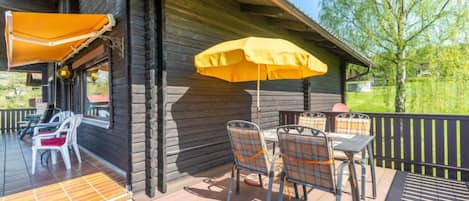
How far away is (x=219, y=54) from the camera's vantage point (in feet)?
9.48

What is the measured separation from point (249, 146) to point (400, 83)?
9.12 meters

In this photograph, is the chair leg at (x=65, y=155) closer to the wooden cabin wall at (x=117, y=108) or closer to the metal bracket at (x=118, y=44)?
the wooden cabin wall at (x=117, y=108)

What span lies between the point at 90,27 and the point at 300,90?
5.46 m

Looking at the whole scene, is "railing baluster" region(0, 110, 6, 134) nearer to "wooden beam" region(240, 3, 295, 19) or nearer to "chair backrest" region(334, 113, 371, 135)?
"wooden beam" region(240, 3, 295, 19)

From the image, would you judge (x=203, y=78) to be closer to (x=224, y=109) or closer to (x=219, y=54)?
(x=224, y=109)

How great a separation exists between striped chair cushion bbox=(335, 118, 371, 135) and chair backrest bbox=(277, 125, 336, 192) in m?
1.58

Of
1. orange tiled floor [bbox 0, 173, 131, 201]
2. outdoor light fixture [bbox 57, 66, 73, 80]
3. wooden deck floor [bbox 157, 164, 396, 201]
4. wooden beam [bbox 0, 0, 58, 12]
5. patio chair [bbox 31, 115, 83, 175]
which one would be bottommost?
wooden deck floor [bbox 157, 164, 396, 201]

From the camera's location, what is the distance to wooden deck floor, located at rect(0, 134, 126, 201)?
123 inches

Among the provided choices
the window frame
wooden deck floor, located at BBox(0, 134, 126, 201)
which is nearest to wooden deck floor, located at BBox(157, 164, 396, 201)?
wooden deck floor, located at BBox(0, 134, 126, 201)

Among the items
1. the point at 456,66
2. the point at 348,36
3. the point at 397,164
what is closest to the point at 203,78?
the point at 397,164

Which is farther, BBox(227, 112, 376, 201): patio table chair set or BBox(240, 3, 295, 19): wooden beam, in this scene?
BBox(240, 3, 295, 19): wooden beam

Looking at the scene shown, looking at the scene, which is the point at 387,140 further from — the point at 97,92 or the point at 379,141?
the point at 97,92

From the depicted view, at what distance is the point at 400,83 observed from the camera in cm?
910

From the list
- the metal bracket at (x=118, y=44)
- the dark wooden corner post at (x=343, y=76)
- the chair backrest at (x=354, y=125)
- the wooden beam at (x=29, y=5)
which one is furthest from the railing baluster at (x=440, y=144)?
the wooden beam at (x=29, y=5)
